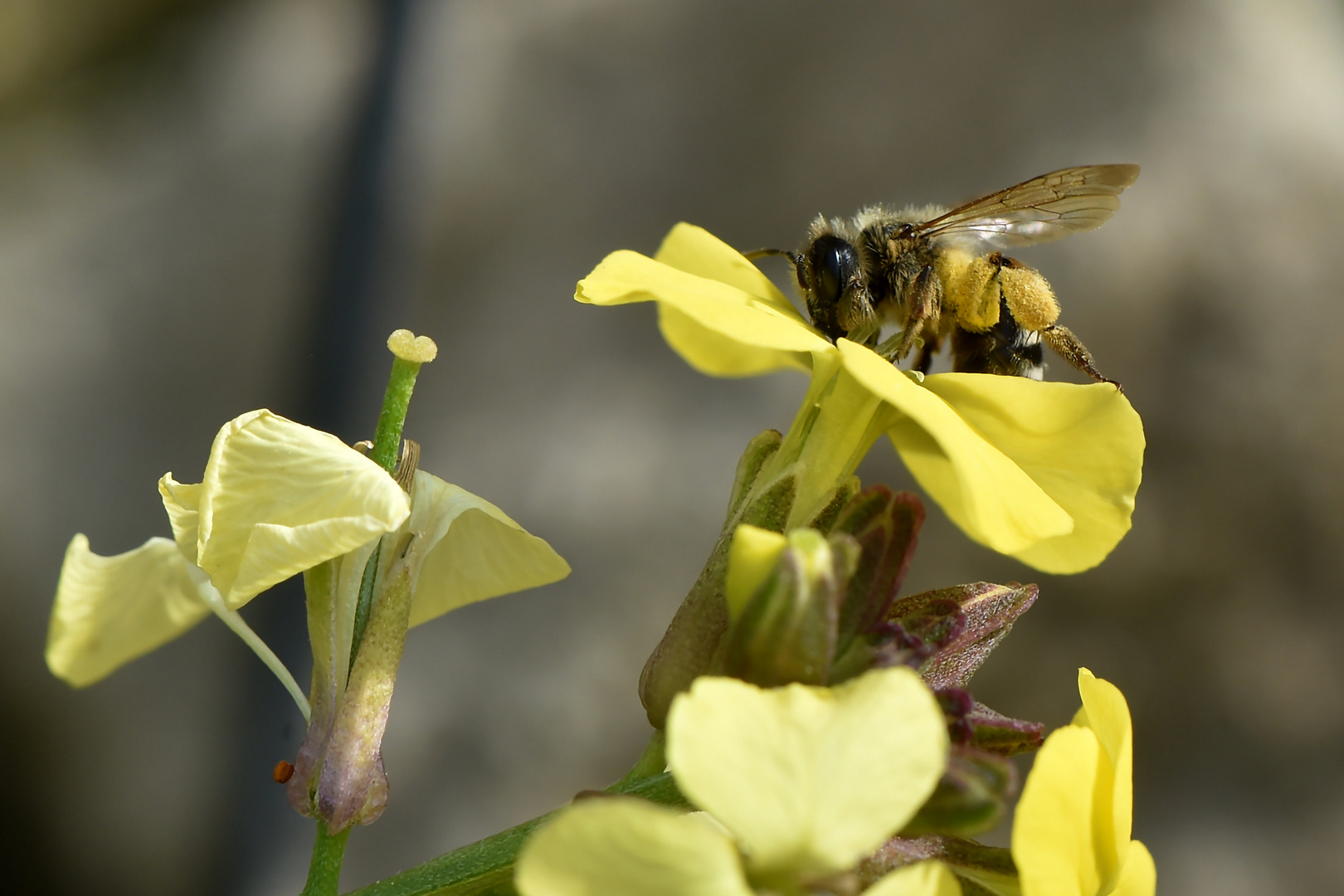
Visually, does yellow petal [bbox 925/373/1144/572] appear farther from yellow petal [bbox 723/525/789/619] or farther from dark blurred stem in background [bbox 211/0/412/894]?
dark blurred stem in background [bbox 211/0/412/894]

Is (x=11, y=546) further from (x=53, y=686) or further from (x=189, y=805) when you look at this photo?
(x=189, y=805)

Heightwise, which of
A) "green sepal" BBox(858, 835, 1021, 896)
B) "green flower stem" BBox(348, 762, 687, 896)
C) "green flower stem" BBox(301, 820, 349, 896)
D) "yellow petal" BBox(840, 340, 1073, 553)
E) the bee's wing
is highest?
the bee's wing

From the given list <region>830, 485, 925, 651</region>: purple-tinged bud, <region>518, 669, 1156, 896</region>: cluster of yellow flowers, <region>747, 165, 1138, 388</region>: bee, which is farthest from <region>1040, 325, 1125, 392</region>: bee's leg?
<region>518, 669, 1156, 896</region>: cluster of yellow flowers

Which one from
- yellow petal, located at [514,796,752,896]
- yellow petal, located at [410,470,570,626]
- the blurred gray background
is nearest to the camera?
yellow petal, located at [514,796,752,896]

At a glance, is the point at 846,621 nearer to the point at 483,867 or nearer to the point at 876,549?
the point at 876,549

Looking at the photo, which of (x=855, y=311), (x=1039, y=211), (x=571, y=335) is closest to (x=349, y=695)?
(x=855, y=311)

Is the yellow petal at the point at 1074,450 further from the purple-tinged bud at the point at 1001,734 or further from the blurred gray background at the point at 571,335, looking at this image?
the blurred gray background at the point at 571,335

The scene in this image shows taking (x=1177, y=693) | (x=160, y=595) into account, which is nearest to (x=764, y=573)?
(x=160, y=595)
